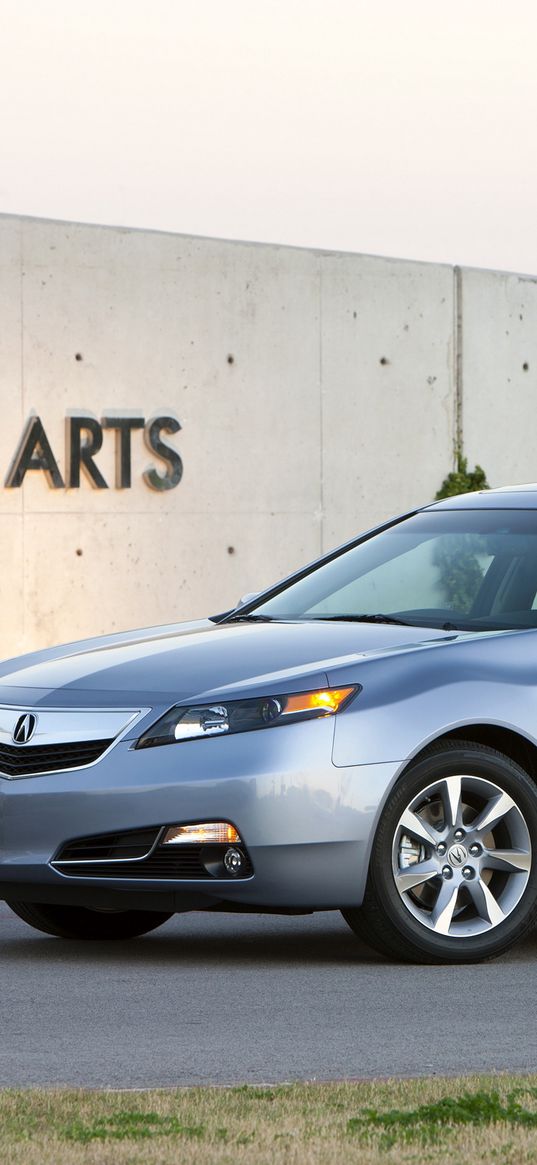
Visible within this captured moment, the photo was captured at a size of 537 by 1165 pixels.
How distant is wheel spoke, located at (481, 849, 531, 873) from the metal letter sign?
11.1 m

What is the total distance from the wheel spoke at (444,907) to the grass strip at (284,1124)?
174 centimetres

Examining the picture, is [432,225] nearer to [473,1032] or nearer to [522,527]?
[522,527]

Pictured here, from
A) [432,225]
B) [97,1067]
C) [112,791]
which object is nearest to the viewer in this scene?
[97,1067]

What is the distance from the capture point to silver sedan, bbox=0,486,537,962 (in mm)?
6633

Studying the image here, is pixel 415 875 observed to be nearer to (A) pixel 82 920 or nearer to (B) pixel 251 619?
(A) pixel 82 920

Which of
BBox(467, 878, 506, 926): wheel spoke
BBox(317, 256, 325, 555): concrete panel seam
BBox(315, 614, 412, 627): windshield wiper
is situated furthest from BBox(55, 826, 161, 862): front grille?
BBox(317, 256, 325, 555): concrete panel seam

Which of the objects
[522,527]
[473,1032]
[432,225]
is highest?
[432,225]

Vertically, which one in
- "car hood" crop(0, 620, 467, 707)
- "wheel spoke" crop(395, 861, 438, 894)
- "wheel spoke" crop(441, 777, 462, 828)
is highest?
"car hood" crop(0, 620, 467, 707)

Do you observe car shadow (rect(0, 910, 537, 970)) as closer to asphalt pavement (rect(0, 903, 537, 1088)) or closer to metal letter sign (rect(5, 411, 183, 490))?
asphalt pavement (rect(0, 903, 537, 1088))

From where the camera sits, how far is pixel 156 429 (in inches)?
730

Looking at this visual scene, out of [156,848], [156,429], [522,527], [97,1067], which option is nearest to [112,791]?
[156,848]

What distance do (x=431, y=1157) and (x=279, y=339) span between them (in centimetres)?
1568

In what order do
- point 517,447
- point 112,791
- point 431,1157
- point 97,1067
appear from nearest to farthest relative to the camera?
point 431,1157, point 97,1067, point 112,791, point 517,447

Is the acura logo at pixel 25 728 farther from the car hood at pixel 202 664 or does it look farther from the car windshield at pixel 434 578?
the car windshield at pixel 434 578
